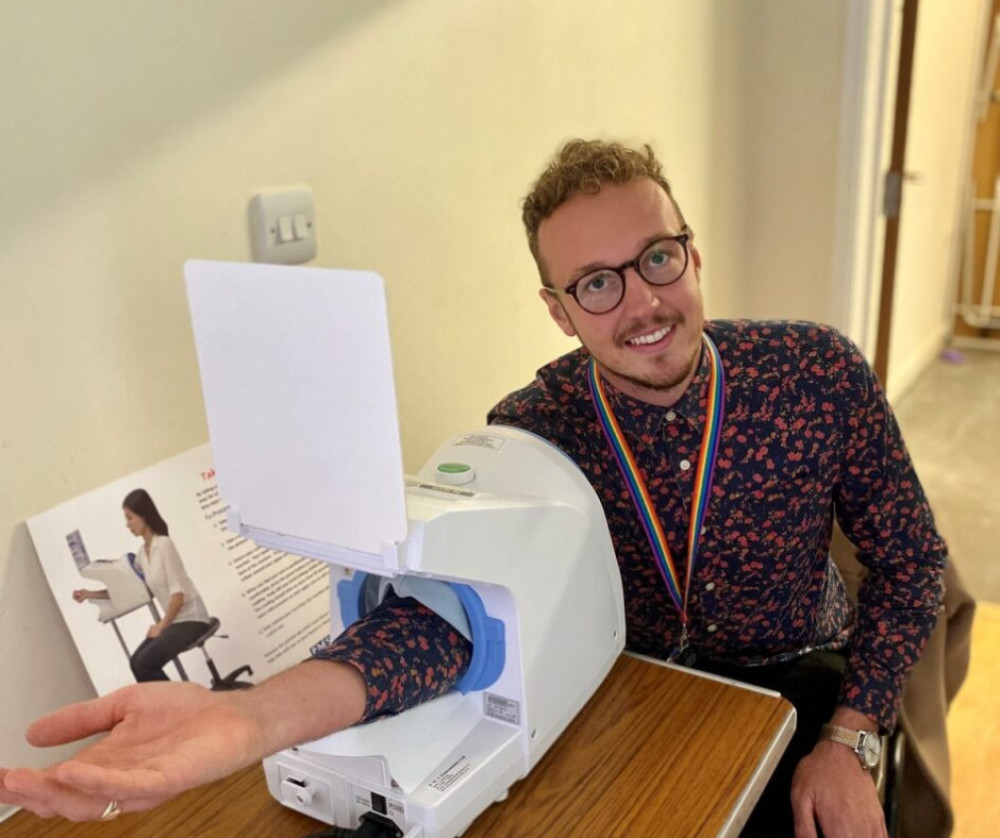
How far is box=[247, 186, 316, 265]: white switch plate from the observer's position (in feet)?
3.94

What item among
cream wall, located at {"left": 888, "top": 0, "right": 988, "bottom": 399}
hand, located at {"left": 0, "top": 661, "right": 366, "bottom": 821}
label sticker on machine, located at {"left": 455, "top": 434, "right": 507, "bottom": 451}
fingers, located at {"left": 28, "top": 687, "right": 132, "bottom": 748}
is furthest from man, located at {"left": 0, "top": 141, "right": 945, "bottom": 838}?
cream wall, located at {"left": 888, "top": 0, "right": 988, "bottom": 399}

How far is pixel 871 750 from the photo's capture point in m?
1.17

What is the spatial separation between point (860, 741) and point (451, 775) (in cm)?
56

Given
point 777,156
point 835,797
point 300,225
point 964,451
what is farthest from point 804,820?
point 964,451

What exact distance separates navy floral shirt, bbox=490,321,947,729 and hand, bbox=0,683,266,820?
54 cm

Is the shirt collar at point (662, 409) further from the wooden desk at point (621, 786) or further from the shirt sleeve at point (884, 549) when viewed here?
the wooden desk at point (621, 786)

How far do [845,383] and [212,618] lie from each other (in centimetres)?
84

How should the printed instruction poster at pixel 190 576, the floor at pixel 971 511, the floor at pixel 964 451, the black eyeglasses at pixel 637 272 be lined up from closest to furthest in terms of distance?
1. the printed instruction poster at pixel 190 576
2. the black eyeglasses at pixel 637 272
3. the floor at pixel 971 511
4. the floor at pixel 964 451

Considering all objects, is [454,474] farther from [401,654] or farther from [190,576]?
[190,576]

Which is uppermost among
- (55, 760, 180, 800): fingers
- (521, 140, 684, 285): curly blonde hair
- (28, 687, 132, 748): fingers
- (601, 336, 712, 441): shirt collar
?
(521, 140, 684, 285): curly blonde hair

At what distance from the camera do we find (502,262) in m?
1.66

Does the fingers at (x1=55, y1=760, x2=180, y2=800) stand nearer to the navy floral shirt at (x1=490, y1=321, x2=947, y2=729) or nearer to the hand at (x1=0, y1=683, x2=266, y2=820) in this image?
the hand at (x1=0, y1=683, x2=266, y2=820)

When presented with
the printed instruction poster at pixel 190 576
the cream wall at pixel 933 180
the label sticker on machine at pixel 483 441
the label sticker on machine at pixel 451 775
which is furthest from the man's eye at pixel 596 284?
the cream wall at pixel 933 180

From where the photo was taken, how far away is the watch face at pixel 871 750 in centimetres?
116
